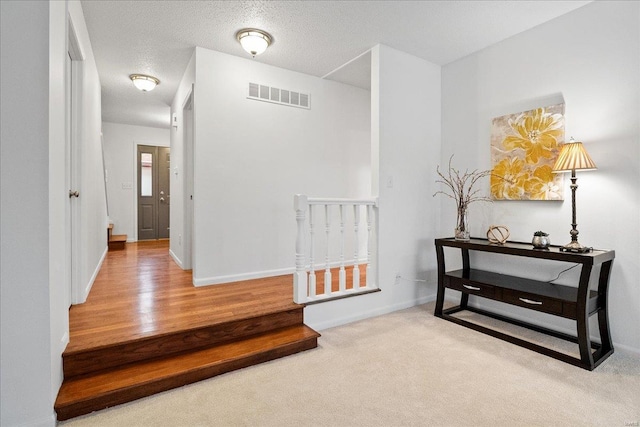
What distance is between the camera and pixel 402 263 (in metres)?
3.31

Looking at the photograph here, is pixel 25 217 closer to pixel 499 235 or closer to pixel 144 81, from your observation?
pixel 144 81

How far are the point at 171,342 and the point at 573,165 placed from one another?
3043 mm

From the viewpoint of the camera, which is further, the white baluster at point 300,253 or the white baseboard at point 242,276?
the white baseboard at point 242,276

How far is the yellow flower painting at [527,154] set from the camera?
8.58 ft

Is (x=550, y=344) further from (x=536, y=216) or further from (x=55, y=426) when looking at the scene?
(x=55, y=426)

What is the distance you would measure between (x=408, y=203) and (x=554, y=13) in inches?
76.6

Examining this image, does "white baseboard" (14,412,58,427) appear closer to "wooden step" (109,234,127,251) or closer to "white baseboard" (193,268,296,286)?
"white baseboard" (193,268,296,286)

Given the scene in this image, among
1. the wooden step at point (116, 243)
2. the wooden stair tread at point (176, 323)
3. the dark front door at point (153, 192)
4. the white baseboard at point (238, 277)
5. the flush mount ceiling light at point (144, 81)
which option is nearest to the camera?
the wooden stair tread at point (176, 323)

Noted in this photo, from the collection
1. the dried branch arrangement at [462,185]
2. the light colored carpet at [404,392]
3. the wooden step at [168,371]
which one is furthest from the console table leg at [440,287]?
the wooden step at [168,371]

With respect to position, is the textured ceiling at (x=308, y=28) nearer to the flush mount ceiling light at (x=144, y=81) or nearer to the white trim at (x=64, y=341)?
the flush mount ceiling light at (x=144, y=81)

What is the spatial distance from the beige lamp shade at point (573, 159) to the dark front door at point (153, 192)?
7091 mm

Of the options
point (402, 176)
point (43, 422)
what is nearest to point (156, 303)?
point (43, 422)

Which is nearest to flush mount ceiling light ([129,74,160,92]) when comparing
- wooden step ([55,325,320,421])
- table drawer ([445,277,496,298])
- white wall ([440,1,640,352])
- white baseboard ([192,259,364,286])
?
white baseboard ([192,259,364,286])

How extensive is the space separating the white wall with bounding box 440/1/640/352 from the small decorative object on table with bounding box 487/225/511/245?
0.20m
